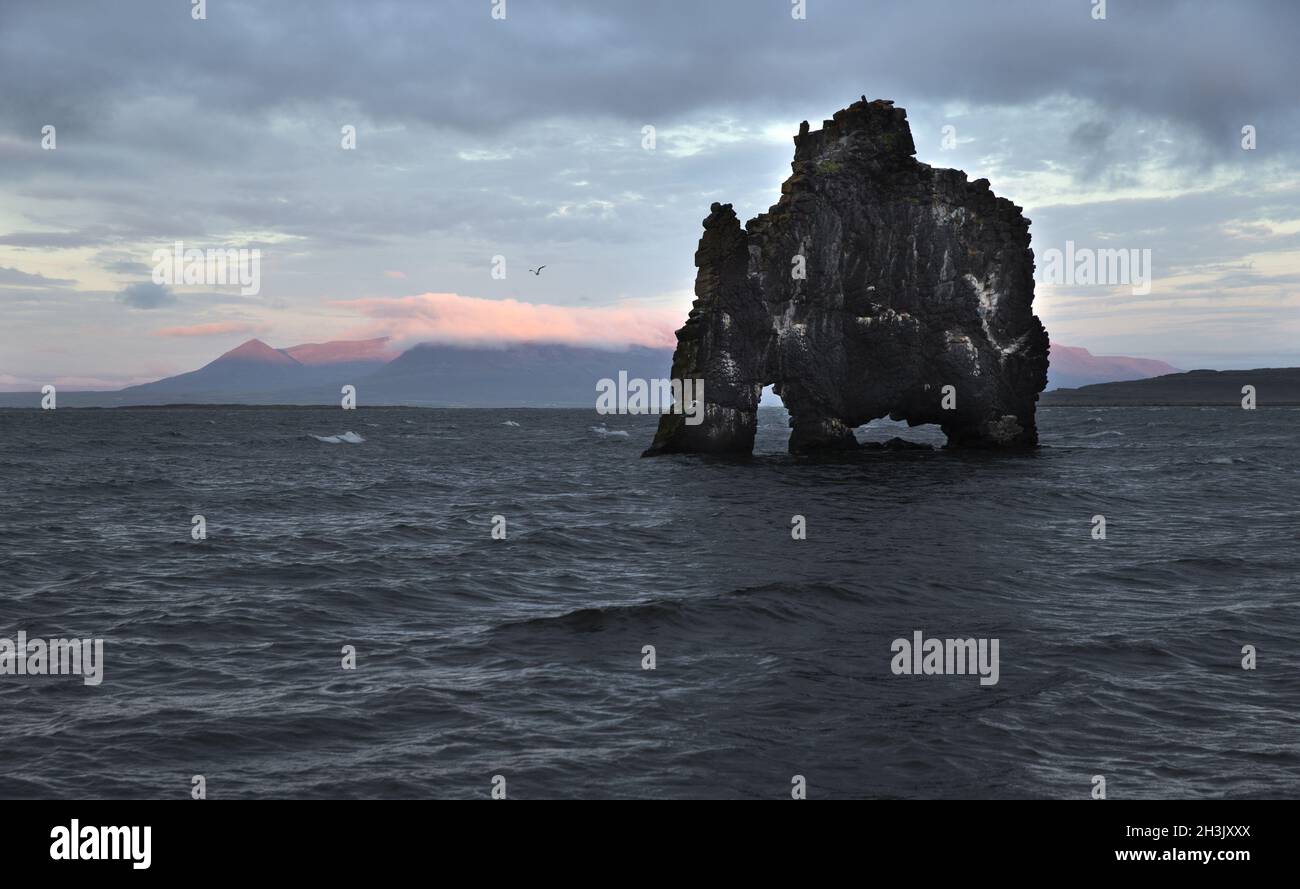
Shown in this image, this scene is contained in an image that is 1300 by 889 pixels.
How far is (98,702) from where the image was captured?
14.1 metres

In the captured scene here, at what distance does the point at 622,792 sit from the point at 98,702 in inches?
316

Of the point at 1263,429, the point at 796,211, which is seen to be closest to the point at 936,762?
the point at 796,211

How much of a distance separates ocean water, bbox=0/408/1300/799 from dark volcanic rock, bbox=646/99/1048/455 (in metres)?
24.6

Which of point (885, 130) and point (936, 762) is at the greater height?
point (885, 130)

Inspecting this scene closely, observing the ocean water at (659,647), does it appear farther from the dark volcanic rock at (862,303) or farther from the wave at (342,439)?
the wave at (342,439)

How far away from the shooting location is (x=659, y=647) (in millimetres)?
17312

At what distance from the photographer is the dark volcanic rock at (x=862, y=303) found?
207ft

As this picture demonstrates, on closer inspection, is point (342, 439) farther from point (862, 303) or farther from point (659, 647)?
point (659, 647)

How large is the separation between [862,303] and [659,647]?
169 feet

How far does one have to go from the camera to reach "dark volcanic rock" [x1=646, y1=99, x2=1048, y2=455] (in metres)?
63.1

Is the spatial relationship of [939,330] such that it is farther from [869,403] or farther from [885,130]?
[885,130]

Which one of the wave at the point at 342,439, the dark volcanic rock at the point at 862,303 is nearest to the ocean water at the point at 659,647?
the dark volcanic rock at the point at 862,303

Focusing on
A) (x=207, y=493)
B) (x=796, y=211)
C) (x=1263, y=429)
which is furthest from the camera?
(x=1263, y=429)
